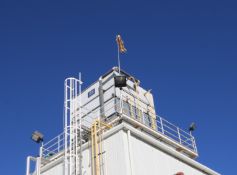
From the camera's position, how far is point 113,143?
44.2 feet

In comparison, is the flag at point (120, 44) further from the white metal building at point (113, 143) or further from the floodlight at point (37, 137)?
the floodlight at point (37, 137)

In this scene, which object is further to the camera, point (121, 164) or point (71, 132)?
point (71, 132)

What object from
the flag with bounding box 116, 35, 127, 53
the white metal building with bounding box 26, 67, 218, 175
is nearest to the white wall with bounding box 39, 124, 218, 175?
the white metal building with bounding box 26, 67, 218, 175

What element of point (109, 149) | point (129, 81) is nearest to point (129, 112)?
point (129, 81)

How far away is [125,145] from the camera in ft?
43.2

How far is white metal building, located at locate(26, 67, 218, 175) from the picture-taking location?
1332cm

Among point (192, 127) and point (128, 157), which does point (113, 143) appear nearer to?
point (128, 157)

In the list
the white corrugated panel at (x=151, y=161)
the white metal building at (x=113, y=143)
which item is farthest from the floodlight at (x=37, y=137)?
the white corrugated panel at (x=151, y=161)

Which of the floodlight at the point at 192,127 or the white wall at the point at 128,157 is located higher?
the floodlight at the point at 192,127

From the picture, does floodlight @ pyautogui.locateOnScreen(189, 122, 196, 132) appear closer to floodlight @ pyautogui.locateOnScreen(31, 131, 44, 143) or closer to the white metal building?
the white metal building

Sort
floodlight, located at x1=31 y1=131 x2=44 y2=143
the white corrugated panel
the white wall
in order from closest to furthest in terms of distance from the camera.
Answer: the white wall → the white corrugated panel → floodlight, located at x1=31 y1=131 x2=44 y2=143

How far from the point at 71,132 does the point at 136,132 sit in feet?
8.83

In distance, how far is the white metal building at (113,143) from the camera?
13.3m

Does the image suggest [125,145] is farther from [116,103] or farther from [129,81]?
[129,81]
